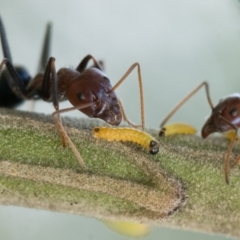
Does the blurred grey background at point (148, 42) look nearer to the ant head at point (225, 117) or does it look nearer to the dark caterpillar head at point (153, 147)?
the ant head at point (225, 117)

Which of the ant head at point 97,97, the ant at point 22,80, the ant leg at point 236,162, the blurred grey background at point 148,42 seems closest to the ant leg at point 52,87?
the ant head at point 97,97

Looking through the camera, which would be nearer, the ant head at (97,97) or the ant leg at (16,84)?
the ant head at (97,97)

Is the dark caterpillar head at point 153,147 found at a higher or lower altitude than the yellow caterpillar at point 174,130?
higher

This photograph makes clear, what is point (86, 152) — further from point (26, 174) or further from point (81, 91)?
point (81, 91)

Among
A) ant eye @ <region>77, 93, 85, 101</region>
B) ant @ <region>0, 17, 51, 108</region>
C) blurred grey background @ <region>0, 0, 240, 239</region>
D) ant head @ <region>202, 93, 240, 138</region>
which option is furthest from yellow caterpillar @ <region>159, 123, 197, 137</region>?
blurred grey background @ <region>0, 0, 240, 239</region>

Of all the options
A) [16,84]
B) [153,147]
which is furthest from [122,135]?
[16,84]

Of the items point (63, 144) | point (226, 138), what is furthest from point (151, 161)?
point (226, 138)
